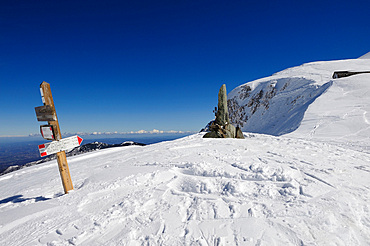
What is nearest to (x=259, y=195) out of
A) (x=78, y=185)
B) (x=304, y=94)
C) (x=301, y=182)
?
(x=301, y=182)

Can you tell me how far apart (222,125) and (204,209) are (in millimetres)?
10222

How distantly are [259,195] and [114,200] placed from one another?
2.72 meters

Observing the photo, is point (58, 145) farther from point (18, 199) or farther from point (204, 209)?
point (204, 209)

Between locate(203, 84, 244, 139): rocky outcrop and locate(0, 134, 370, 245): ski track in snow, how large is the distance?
778cm

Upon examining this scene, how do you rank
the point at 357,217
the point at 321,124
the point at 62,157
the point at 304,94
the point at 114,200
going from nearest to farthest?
the point at 357,217 → the point at 114,200 → the point at 62,157 → the point at 321,124 → the point at 304,94

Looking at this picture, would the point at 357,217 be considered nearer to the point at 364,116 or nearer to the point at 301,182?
the point at 301,182

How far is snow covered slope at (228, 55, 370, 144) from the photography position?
1270cm

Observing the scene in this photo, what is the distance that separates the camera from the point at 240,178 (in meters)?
3.79

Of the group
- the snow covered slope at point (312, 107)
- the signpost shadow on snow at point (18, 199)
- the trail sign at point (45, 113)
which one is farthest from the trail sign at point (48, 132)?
the snow covered slope at point (312, 107)

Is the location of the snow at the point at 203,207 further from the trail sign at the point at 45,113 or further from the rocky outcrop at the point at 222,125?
the rocky outcrop at the point at 222,125

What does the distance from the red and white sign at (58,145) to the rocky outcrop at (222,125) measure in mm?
9247

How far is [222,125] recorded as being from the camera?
1259cm

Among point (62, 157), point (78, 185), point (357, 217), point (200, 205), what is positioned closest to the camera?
point (357, 217)

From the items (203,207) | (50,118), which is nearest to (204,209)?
(203,207)
